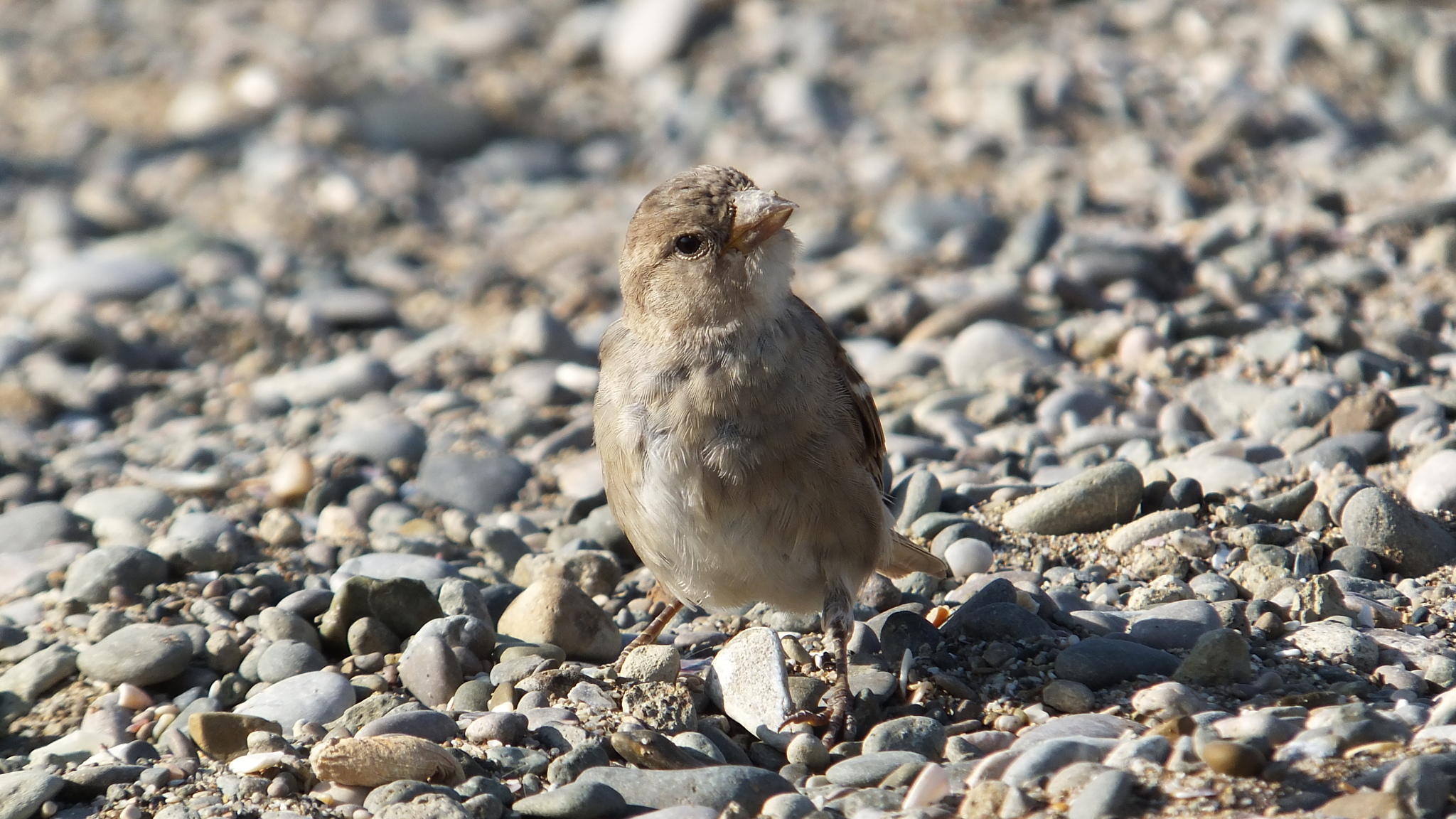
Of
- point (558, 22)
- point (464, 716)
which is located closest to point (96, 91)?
point (558, 22)

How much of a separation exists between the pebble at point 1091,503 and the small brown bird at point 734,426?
79 cm

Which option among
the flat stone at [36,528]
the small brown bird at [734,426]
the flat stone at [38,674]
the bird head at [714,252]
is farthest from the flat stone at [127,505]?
the bird head at [714,252]

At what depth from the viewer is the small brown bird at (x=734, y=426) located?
404 centimetres

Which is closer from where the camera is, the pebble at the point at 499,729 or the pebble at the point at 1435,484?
the pebble at the point at 499,729

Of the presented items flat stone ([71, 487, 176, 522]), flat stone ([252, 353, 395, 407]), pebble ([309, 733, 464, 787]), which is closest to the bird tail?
pebble ([309, 733, 464, 787])

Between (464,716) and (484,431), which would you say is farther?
(484,431)

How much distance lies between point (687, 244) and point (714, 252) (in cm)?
9

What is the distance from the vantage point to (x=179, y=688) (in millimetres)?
4352

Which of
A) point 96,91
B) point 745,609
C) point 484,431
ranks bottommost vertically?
point 745,609

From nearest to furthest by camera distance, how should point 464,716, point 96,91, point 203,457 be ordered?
point 464,716, point 203,457, point 96,91

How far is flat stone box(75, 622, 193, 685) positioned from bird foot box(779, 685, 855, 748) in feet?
6.11

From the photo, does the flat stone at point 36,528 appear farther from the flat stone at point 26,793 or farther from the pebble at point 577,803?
the pebble at point 577,803

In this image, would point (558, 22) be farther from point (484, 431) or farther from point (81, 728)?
point (81, 728)

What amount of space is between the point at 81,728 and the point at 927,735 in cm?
241
